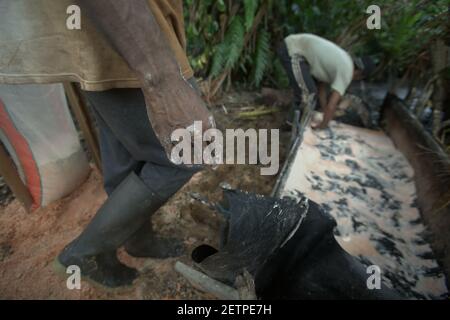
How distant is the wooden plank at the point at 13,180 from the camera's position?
163cm

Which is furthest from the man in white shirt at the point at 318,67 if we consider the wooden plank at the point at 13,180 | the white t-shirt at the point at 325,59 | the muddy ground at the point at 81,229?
the wooden plank at the point at 13,180

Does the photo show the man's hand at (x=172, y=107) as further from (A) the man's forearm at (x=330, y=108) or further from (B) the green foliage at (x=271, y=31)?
(B) the green foliage at (x=271, y=31)

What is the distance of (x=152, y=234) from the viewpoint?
5.28 ft

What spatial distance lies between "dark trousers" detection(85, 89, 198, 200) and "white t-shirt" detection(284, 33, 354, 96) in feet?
8.45

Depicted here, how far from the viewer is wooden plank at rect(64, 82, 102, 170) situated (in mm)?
1696

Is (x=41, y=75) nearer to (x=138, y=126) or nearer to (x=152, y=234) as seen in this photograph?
(x=138, y=126)

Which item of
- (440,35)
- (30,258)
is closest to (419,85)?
(440,35)

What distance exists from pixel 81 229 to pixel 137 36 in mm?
1393

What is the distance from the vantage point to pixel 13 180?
1.70 metres

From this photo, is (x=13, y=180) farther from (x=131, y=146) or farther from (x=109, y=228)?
(x=131, y=146)

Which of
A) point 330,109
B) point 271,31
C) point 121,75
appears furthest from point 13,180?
point 271,31

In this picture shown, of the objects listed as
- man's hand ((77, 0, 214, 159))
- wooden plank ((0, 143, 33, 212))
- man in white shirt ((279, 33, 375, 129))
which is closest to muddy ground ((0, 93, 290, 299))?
wooden plank ((0, 143, 33, 212))

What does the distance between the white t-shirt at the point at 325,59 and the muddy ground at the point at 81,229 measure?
5.03 ft
